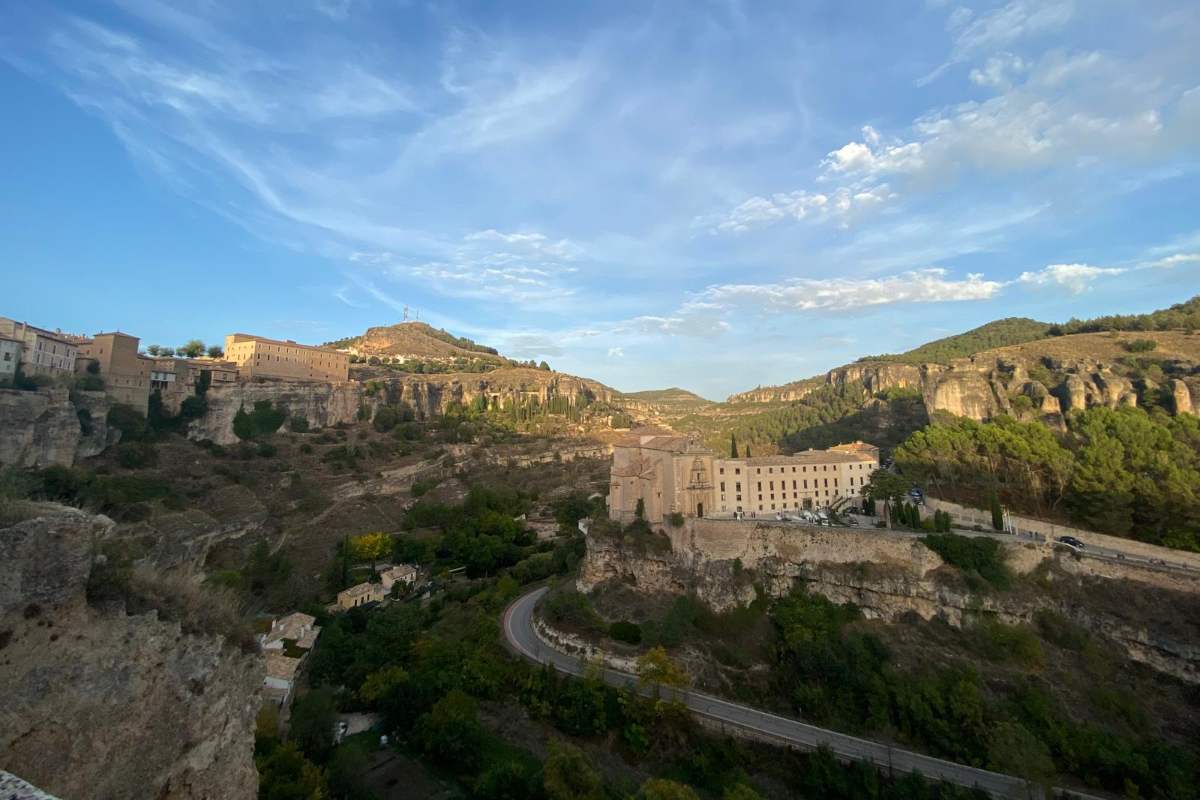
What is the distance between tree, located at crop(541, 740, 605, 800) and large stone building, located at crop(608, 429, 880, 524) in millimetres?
17449

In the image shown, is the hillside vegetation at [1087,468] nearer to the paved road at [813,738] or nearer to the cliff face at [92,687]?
the paved road at [813,738]

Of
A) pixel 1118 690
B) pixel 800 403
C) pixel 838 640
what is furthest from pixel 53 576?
pixel 800 403

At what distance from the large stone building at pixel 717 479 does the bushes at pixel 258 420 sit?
138 feet

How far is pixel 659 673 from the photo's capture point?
25.0 meters

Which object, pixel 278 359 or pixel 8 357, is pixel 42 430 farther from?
pixel 278 359

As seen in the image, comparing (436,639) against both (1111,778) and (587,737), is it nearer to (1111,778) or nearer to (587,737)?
(587,737)

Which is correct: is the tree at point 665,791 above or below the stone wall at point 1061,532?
below

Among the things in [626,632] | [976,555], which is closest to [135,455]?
[626,632]

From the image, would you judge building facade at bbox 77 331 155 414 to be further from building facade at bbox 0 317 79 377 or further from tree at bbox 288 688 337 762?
tree at bbox 288 688 337 762

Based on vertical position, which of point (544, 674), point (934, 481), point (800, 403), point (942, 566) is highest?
point (800, 403)

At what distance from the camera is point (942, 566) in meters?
27.3

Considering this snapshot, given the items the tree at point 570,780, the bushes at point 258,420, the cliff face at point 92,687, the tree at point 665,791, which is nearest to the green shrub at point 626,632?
the tree at point 570,780

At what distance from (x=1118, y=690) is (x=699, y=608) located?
18.1 m

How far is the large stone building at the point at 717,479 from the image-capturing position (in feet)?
119
